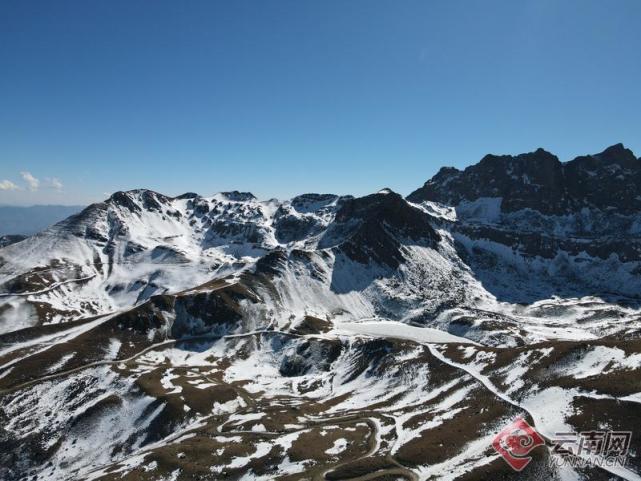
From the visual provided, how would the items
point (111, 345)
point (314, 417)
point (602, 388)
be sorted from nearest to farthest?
point (602, 388)
point (314, 417)
point (111, 345)

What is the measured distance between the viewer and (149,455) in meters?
82.8

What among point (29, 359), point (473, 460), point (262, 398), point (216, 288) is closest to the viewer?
point (473, 460)

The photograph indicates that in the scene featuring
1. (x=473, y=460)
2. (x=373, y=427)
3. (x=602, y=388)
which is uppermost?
(x=602, y=388)

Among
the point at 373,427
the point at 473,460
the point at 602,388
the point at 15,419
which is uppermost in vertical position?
the point at 602,388

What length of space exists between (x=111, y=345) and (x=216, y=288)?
51.9m

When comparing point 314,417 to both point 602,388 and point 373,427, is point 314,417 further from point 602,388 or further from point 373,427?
point 602,388

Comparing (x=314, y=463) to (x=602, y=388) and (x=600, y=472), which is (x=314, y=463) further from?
(x=602, y=388)

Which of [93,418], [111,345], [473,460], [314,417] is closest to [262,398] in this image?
[314,417]

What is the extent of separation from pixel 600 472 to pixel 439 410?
127ft

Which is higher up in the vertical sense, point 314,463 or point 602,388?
point 602,388

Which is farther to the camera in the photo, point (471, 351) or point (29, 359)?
point (29, 359)

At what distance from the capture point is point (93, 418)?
4269 inches

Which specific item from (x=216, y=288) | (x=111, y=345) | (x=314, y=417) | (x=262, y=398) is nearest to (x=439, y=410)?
(x=314, y=417)

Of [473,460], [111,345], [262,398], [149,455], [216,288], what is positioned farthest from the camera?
[216,288]
